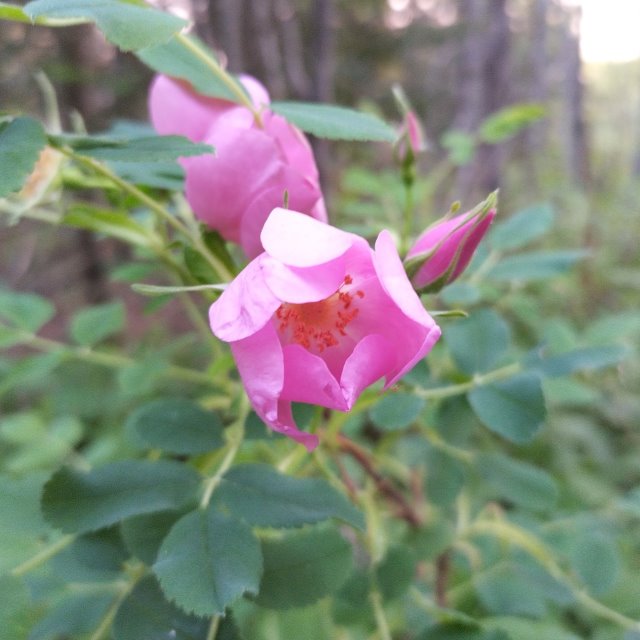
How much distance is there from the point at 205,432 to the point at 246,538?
113 mm

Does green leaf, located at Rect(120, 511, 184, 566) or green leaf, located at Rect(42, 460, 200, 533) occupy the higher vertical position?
green leaf, located at Rect(42, 460, 200, 533)

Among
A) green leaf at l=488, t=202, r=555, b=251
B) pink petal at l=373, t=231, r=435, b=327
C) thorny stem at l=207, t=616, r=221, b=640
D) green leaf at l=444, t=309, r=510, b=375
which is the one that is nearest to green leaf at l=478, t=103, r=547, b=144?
green leaf at l=488, t=202, r=555, b=251

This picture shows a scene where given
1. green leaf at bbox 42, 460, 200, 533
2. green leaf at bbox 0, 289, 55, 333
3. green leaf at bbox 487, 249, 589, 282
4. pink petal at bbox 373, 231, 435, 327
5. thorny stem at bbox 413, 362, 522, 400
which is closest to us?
pink petal at bbox 373, 231, 435, 327

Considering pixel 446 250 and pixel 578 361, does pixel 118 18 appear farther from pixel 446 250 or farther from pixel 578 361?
pixel 578 361

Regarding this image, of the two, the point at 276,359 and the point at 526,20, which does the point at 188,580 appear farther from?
the point at 526,20

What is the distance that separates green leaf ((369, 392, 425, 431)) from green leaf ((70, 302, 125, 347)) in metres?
0.37

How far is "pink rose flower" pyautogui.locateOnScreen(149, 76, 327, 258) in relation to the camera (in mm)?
344

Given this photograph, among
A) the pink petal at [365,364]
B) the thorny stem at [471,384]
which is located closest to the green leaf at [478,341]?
the thorny stem at [471,384]

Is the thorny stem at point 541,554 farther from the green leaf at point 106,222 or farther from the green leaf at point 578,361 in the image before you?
the green leaf at point 106,222

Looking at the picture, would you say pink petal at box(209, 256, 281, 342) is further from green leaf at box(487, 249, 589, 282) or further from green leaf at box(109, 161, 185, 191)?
green leaf at box(487, 249, 589, 282)

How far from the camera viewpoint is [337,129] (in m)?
0.36

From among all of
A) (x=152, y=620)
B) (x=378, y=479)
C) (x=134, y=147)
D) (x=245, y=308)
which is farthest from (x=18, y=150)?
(x=378, y=479)

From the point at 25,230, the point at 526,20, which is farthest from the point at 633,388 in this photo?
the point at 526,20

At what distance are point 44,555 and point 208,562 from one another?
0.16m
